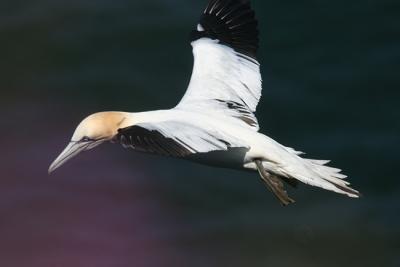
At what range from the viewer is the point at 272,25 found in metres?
14.2

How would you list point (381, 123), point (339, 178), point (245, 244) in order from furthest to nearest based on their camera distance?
point (381, 123) → point (245, 244) → point (339, 178)

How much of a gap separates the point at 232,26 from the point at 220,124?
2.17 metres

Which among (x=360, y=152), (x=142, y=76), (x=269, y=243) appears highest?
(x=142, y=76)

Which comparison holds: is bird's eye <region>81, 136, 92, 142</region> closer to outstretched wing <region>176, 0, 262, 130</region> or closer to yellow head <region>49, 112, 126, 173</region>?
yellow head <region>49, 112, 126, 173</region>

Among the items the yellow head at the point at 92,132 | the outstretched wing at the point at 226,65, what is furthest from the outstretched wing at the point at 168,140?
the outstretched wing at the point at 226,65

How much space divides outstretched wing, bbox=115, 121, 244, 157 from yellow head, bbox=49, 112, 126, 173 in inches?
19.7

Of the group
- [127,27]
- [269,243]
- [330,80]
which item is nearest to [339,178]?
[269,243]

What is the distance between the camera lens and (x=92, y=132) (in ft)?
31.3

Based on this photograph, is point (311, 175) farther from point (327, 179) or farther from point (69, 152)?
point (69, 152)

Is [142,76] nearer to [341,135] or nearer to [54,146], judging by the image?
[54,146]

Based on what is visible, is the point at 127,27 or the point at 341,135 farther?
the point at 127,27

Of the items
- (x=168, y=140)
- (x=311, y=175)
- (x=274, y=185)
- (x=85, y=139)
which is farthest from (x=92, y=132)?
(x=311, y=175)

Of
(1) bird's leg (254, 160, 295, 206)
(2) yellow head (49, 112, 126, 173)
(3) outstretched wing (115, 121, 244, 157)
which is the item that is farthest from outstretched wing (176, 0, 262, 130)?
(3) outstretched wing (115, 121, 244, 157)

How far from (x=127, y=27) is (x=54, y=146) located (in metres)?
2.18
